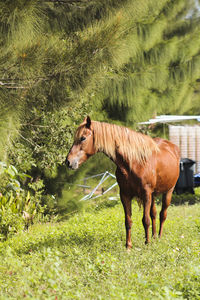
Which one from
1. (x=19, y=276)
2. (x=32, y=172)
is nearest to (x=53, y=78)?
(x=19, y=276)

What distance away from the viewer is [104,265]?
4.06m

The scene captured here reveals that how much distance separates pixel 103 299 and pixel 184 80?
365 inches

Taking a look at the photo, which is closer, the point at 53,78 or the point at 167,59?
the point at 53,78

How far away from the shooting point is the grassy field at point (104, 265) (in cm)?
341

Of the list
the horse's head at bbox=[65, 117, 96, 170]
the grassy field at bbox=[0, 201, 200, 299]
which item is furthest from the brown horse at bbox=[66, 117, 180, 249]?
the grassy field at bbox=[0, 201, 200, 299]

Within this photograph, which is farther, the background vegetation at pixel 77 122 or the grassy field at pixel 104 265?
the background vegetation at pixel 77 122

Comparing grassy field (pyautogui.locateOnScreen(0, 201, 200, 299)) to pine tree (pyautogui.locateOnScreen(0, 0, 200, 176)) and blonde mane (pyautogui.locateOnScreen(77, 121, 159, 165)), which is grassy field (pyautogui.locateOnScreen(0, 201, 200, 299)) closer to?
blonde mane (pyautogui.locateOnScreen(77, 121, 159, 165))

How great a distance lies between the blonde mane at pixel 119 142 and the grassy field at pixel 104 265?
3.76 feet

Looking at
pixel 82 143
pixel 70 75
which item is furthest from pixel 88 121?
pixel 70 75

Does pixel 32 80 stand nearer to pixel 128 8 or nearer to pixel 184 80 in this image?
pixel 128 8

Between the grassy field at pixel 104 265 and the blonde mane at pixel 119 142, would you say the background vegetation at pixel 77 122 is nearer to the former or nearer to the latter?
the grassy field at pixel 104 265

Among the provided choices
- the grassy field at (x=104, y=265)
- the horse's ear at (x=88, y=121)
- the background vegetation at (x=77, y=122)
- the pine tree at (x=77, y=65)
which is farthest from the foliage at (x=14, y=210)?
the horse's ear at (x=88, y=121)

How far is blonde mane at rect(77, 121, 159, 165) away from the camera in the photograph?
4.94 meters

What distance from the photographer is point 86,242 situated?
5.84 m
